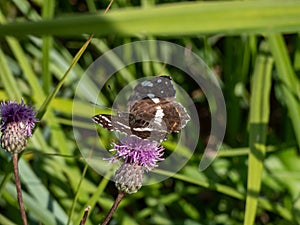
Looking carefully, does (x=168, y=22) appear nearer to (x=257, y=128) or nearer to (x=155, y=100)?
(x=155, y=100)

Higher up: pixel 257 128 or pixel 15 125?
pixel 257 128

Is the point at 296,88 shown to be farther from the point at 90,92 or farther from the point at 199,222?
the point at 90,92

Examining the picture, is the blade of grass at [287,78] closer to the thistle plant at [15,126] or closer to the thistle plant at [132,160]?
the thistle plant at [132,160]

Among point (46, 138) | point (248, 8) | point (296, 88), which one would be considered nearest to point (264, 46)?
point (296, 88)

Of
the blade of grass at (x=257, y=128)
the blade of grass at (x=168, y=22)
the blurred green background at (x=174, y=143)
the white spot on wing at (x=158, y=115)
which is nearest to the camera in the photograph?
the blade of grass at (x=168, y=22)

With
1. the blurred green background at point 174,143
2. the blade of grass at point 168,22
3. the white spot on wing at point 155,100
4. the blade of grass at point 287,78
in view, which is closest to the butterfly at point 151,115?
the white spot on wing at point 155,100

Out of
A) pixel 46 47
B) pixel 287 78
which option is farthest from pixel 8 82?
pixel 287 78
